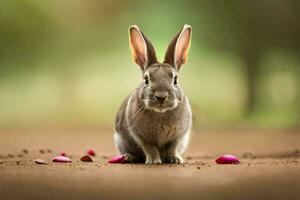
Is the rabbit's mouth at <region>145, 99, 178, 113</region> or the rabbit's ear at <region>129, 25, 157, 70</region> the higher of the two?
the rabbit's ear at <region>129, 25, 157, 70</region>

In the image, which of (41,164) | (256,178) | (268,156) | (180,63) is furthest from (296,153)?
(41,164)

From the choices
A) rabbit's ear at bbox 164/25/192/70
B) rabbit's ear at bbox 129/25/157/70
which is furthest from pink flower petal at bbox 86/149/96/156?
rabbit's ear at bbox 164/25/192/70

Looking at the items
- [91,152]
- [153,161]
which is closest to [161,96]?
[153,161]

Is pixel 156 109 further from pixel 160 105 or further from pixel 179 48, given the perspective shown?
pixel 179 48

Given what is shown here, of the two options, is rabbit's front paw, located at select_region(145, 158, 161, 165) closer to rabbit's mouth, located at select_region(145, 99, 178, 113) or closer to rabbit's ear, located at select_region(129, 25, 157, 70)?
rabbit's mouth, located at select_region(145, 99, 178, 113)

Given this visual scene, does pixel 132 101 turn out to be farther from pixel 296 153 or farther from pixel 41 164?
pixel 296 153

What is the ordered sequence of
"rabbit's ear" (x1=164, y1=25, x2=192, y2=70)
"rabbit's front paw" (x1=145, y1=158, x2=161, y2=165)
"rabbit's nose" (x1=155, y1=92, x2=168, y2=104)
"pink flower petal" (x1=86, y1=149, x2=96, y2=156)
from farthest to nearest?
"pink flower petal" (x1=86, y1=149, x2=96, y2=156) < "rabbit's ear" (x1=164, y1=25, x2=192, y2=70) < "rabbit's front paw" (x1=145, y1=158, x2=161, y2=165) < "rabbit's nose" (x1=155, y1=92, x2=168, y2=104)

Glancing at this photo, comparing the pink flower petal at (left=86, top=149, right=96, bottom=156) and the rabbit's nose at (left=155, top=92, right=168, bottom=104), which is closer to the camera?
the rabbit's nose at (left=155, top=92, right=168, bottom=104)

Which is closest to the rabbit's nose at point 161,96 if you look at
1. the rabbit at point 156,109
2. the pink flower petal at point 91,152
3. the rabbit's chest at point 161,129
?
the rabbit at point 156,109
